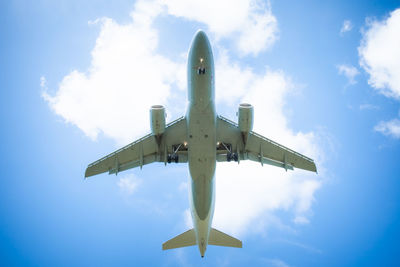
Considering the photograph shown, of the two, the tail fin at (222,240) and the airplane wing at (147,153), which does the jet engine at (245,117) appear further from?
the tail fin at (222,240)

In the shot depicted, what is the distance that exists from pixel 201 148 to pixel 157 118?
11.7ft

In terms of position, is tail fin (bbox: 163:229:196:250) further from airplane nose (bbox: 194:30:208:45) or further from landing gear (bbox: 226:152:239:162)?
airplane nose (bbox: 194:30:208:45)

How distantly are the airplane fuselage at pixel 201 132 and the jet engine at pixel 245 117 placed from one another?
2042 millimetres

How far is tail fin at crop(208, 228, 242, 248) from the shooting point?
2439 cm

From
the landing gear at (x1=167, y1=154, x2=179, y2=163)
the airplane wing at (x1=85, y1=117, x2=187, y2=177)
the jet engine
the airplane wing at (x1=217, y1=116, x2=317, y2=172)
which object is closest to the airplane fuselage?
the jet engine

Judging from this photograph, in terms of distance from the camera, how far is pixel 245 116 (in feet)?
65.4

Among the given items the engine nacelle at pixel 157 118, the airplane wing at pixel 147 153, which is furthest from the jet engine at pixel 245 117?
the engine nacelle at pixel 157 118

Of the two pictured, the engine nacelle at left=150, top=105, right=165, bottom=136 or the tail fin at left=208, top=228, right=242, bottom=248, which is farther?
the tail fin at left=208, top=228, right=242, bottom=248

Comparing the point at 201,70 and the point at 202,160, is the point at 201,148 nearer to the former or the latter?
the point at 202,160

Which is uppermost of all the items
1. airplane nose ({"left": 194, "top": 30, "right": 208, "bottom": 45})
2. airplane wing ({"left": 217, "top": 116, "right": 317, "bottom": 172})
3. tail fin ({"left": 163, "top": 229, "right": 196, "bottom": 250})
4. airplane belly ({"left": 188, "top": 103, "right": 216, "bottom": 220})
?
airplane nose ({"left": 194, "top": 30, "right": 208, "bottom": 45})

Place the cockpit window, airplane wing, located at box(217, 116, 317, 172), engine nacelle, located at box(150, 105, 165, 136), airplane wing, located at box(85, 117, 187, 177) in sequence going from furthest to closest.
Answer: airplane wing, located at box(217, 116, 317, 172) → airplane wing, located at box(85, 117, 187, 177) → engine nacelle, located at box(150, 105, 165, 136) → the cockpit window

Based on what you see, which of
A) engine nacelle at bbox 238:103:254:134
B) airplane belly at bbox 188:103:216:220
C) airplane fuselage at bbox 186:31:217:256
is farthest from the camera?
engine nacelle at bbox 238:103:254:134

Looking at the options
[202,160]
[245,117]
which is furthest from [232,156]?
[245,117]

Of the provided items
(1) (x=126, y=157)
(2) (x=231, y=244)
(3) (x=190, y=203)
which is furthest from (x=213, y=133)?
(2) (x=231, y=244)
